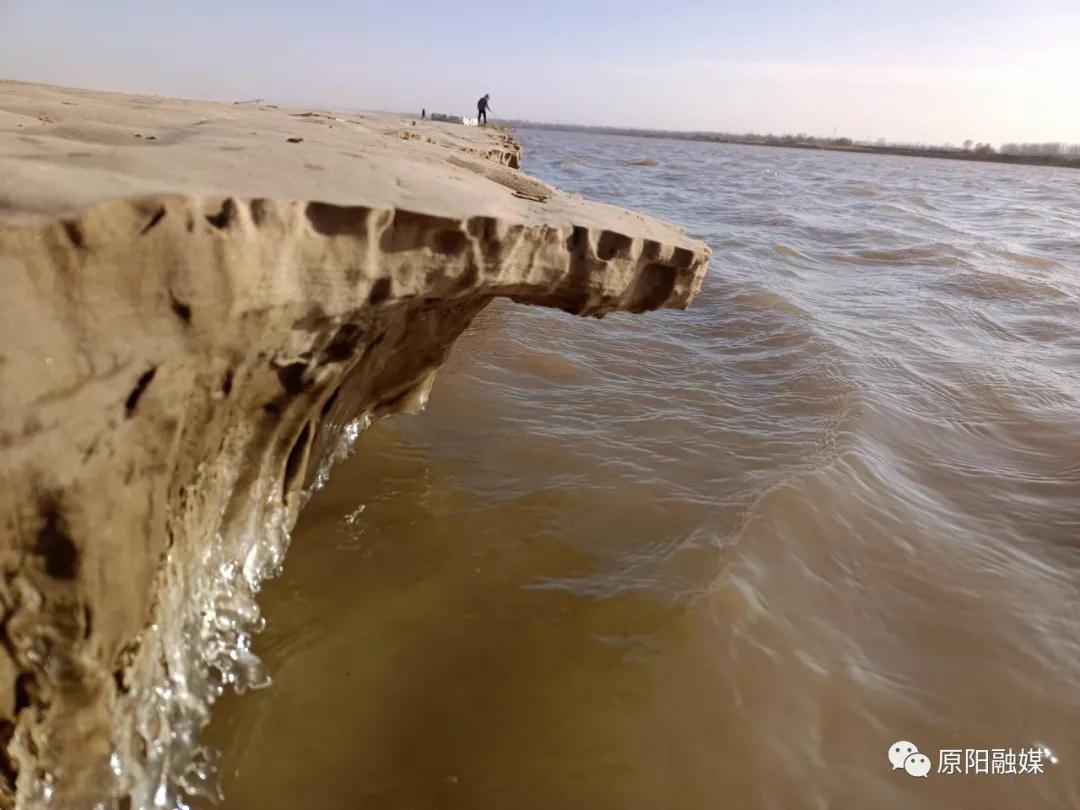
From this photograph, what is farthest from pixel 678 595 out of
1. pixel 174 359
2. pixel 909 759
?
pixel 174 359

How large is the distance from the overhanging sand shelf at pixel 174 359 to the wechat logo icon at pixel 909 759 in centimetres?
158

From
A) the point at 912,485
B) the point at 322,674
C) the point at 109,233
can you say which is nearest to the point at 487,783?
the point at 322,674

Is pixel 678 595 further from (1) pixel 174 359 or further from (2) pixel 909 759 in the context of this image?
(1) pixel 174 359

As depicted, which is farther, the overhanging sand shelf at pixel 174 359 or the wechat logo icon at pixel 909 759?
the wechat logo icon at pixel 909 759

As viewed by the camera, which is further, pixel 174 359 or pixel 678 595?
pixel 678 595

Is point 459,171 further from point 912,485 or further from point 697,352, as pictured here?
point 697,352

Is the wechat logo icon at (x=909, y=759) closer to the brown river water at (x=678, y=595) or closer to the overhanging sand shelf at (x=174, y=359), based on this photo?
the brown river water at (x=678, y=595)

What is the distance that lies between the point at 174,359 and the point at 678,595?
6.07 feet

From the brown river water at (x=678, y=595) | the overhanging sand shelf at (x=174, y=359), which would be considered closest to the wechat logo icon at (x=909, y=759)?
the brown river water at (x=678, y=595)

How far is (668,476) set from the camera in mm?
3346

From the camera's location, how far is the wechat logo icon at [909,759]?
1999 millimetres

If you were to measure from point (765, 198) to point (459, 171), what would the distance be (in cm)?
1470

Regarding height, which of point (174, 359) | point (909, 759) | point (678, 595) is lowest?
point (909, 759)

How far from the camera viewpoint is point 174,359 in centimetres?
139
